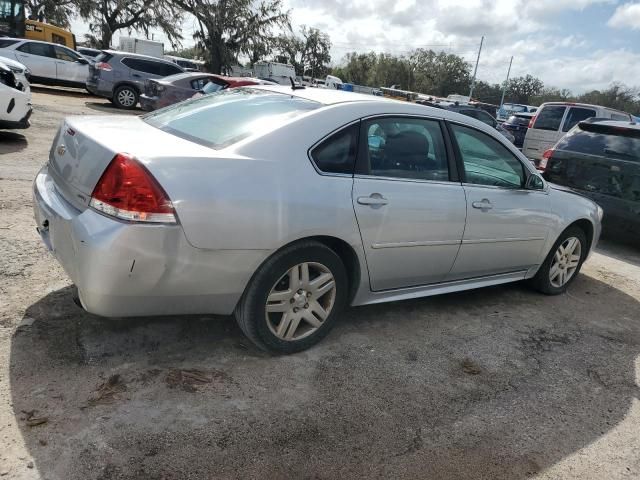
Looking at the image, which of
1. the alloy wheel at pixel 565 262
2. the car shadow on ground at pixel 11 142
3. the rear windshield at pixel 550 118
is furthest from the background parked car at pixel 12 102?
the rear windshield at pixel 550 118

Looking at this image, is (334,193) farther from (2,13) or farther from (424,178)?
(2,13)

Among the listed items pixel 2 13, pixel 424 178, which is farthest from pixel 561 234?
pixel 2 13

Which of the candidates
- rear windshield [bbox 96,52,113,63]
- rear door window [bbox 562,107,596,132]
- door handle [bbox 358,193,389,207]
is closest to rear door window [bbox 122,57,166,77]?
rear windshield [bbox 96,52,113,63]

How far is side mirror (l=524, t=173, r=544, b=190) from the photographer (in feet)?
13.9

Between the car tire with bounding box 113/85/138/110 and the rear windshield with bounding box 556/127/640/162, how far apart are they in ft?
42.4

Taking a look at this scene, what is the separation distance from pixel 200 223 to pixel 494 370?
2093 mm

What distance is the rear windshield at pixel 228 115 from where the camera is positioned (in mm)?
3018

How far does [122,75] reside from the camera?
1576 cm

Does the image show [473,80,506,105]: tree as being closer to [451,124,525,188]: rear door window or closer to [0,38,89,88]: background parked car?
[0,38,89,88]: background parked car

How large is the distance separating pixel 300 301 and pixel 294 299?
43 millimetres

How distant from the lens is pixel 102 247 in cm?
247

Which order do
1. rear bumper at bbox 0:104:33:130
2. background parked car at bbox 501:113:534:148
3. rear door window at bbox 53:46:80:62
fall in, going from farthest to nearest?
rear door window at bbox 53:46:80:62, background parked car at bbox 501:113:534:148, rear bumper at bbox 0:104:33:130

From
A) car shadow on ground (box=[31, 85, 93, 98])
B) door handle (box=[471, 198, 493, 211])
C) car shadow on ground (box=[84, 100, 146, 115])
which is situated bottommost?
car shadow on ground (box=[31, 85, 93, 98])

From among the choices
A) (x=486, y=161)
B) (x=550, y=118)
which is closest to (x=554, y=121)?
(x=550, y=118)
